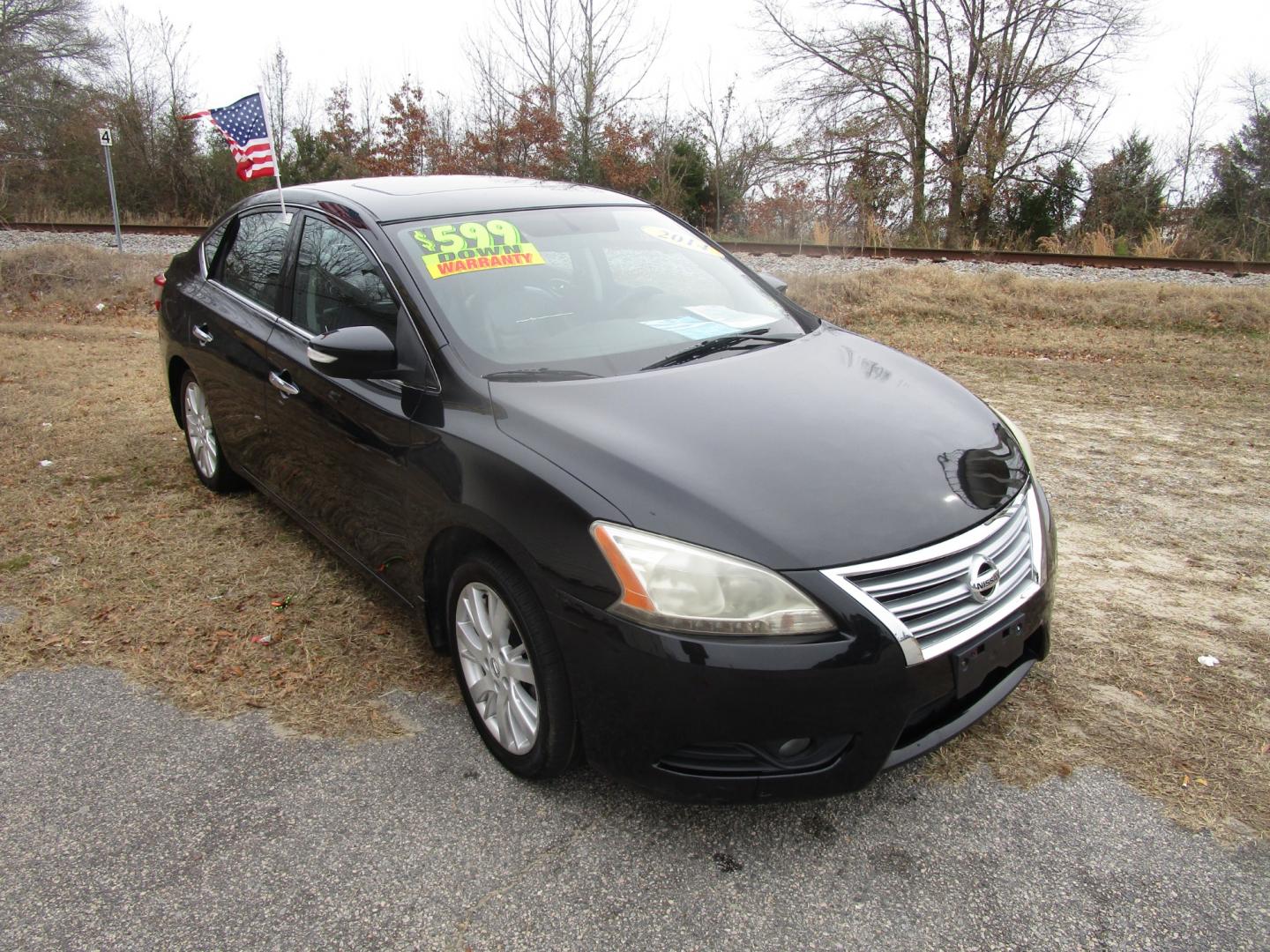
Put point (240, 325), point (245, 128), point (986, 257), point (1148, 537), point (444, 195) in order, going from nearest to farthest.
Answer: point (444, 195) < point (240, 325) < point (1148, 537) < point (245, 128) < point (986, 257)

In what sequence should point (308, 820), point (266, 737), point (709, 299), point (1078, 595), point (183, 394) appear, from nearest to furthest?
1. point (308, 820)
2. point (266, 737)
3. point (709, 299)
4. point (1078, 595)
5. point (183, 394)

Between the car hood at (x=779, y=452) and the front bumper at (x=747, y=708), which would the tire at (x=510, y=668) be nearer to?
the front bumper at (x=747, y=708)

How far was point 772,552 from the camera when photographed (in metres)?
2.12

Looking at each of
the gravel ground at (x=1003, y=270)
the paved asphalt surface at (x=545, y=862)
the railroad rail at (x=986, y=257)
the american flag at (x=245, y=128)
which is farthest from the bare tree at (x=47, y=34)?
the paved asphalt surface at (x=545, y=862)

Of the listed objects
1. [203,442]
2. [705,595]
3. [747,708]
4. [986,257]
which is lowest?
[747,708]

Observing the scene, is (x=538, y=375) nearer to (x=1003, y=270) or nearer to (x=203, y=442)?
(x=203, y=442)

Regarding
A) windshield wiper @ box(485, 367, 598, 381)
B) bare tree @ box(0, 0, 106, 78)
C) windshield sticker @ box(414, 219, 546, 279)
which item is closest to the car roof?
windshield sticker @ box(414, 219, 546, 279)

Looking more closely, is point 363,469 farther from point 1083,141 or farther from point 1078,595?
point 1083,141

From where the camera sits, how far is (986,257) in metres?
14.3

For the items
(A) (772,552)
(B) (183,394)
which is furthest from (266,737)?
(B) (183,394)

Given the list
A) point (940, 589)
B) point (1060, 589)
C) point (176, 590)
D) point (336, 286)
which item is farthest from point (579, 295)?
point (1060, 589)

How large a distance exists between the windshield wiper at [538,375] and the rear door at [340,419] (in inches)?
13.2

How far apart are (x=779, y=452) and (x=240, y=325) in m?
2.70

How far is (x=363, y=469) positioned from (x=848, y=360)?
5.63 ft
